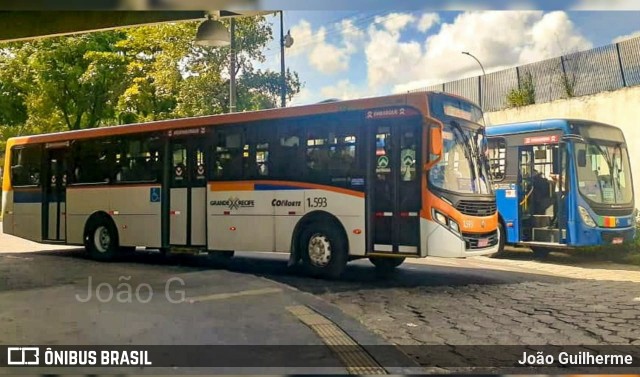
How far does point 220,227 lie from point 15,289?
Answer: 3635mm

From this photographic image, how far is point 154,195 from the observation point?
478 inches

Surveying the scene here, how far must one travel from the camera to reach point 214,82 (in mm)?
14219

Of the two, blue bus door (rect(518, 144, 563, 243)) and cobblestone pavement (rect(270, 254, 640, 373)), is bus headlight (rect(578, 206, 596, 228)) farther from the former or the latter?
cobblestone pavement (rect(270, 254, 640, 373))

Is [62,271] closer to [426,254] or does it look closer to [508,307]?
[426,254]

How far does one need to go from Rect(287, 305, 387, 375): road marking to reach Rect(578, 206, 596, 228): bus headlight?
7.45 m

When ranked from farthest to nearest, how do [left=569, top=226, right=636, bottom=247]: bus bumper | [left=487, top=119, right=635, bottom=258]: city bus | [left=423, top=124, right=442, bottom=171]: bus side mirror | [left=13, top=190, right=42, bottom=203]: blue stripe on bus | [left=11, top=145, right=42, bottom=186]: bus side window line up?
1. [left=11, top=145, right=42, bottom=186]: bus side window
2. [left=13, top=190, right=42, bottom=203]: blue stripe on bus
3. [left=487, top=119, right=635, bottom=258]: city bus
4. [left=569, top=226, right=636, bottom=247]: bus bumper
5. [left=423, top=124, right=442, bottom=171]: bus side mirror

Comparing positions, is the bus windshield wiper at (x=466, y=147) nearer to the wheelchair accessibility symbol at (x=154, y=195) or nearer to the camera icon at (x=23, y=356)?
the wheelchair accessibility symbol at (x=154, y=195)

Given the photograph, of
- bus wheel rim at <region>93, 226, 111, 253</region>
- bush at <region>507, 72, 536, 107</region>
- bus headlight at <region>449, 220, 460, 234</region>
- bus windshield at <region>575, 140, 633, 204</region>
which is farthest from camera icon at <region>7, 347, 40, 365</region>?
bush at <region>507, 72, 536, 107</region>

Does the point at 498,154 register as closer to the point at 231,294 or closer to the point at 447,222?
the point at 447,222

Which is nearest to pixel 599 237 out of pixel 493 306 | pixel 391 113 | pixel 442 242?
pixel 442 242

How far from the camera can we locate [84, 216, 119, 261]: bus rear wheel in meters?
12.9

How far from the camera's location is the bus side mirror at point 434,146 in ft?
30.0

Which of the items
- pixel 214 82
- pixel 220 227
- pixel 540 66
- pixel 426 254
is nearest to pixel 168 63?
pixel 214 82

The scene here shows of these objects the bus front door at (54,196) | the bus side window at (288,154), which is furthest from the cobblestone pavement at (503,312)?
the bus front door at (54,196)
